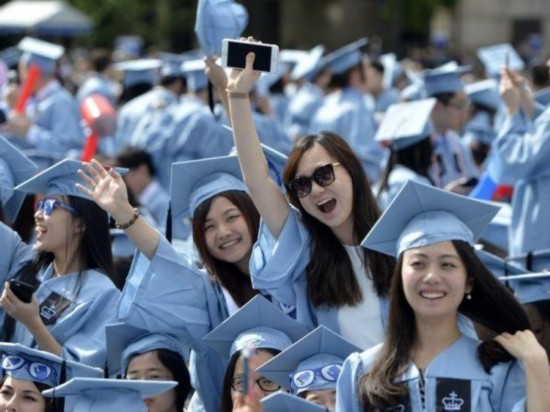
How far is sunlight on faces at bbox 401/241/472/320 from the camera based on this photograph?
464 cm

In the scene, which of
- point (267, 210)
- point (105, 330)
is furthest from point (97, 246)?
point (267, 210)

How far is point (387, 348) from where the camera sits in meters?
4.71

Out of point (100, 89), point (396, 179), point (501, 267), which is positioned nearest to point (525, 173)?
point (396, 179)

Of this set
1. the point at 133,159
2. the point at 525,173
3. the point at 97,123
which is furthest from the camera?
the point at 97,123

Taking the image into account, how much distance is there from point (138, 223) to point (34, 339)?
2.32 feet

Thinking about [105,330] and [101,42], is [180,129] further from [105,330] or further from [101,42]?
[101,42]

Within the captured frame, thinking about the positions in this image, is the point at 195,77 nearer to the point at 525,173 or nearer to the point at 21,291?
the point at 525,173

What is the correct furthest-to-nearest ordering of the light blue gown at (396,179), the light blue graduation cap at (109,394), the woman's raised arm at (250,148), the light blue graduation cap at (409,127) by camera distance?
the light blue graduation cap at (409,127) < the light blue gown at (396,179) < the woman's raised arm at (250,148) < the light blue graduation cap at (109,394)

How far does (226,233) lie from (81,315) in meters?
0.71

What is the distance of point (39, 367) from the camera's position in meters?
5.51

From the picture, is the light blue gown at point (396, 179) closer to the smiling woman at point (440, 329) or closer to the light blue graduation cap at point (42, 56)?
the smiling woman at point (440, 329)

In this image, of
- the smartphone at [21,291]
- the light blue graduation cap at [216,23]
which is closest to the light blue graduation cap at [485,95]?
the light blue graduation cap at [216,23]

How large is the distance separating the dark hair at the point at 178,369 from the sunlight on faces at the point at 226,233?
17.2 inches

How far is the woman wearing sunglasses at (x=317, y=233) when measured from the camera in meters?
5.42
